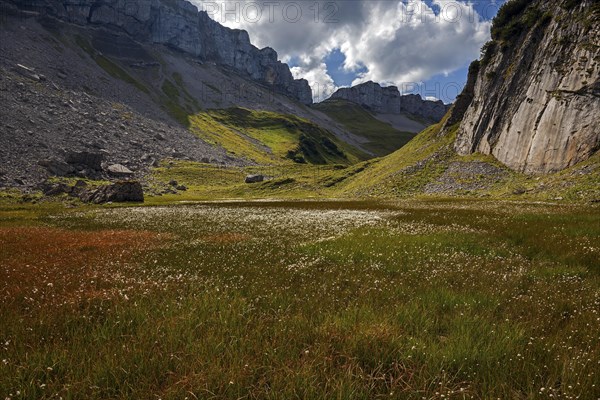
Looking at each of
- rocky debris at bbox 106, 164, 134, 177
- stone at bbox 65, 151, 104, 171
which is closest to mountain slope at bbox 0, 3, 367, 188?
stone at bbox 65, 151, 104, 171

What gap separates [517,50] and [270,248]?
83.2 meters

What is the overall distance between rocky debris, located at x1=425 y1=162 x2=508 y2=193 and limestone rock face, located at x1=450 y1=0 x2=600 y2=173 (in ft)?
12.2

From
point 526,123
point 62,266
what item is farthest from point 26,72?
point 526,123

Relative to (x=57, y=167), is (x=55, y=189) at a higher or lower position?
lower

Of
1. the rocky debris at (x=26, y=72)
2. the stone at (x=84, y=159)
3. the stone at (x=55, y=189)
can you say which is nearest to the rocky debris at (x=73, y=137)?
the stone at (x=84, y=159)

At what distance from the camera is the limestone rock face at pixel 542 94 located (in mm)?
49531

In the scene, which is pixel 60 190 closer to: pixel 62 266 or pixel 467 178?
pixel 62 266

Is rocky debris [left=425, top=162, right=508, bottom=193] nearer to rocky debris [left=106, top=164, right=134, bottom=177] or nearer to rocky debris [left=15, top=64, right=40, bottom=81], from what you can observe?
rocky debris [left=106, top=164, right=134, bottom=177]

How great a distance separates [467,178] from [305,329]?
65.9 metres

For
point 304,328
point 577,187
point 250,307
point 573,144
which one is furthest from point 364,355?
point 573,144

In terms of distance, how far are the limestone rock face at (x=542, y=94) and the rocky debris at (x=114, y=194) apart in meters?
75.4

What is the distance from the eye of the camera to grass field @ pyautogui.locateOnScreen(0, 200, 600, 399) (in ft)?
11.9

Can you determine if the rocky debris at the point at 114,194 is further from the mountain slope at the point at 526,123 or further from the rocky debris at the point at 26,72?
the rocky debris at the point at 26,72

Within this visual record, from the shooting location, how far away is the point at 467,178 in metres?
61.8
